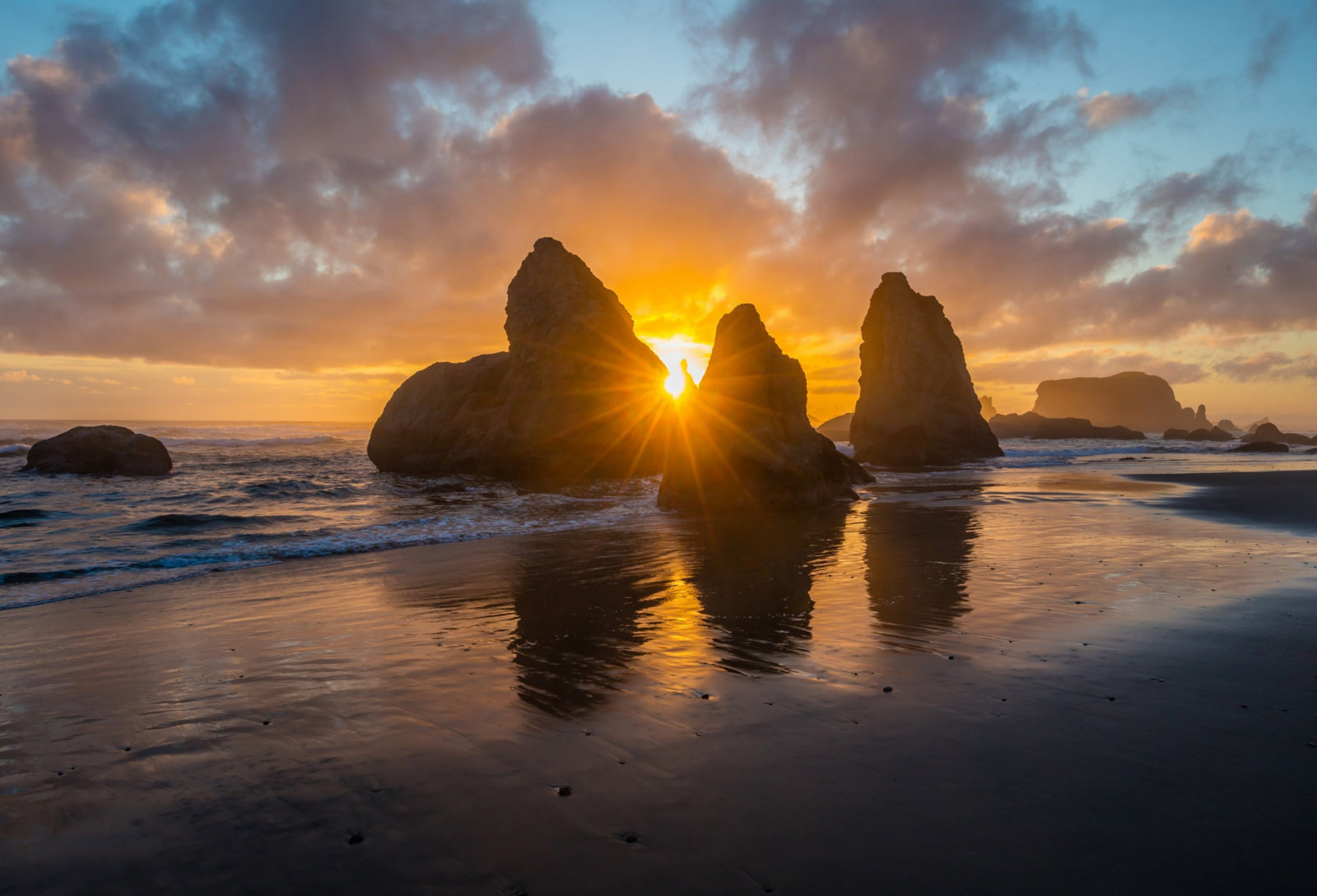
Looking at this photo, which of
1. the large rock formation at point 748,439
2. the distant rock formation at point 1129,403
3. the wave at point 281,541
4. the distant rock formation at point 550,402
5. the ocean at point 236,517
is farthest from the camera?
the distant rock formation at point 1129,403

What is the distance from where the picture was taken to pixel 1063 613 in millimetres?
7754

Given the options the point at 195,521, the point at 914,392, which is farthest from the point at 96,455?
the point at 914,392

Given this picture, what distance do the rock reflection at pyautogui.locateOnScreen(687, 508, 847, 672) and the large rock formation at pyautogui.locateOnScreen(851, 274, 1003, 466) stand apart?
41.2m

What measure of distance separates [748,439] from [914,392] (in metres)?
44.0

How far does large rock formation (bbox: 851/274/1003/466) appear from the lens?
187 ft

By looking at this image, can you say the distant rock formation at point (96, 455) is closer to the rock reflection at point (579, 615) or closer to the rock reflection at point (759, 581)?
the rock reflection at point (579, 615)

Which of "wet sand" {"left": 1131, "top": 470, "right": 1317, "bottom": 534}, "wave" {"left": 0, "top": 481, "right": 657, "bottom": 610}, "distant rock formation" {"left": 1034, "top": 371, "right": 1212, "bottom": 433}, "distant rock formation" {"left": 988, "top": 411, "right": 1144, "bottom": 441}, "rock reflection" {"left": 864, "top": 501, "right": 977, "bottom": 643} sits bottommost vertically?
"wave" {"left": 0, "top": 481, "right": 657, "bottom": 610}

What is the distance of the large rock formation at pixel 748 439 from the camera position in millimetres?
20547

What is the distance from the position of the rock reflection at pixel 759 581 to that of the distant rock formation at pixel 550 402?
1766 cm

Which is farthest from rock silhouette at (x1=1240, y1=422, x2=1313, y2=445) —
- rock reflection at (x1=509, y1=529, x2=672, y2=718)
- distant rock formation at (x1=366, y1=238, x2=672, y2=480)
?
rock reflection at (x1=509, y1=529, x2=672, y2=718)

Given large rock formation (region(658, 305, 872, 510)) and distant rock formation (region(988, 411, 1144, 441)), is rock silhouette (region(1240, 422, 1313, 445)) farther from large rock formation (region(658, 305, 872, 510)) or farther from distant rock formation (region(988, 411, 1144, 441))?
large rock formation (region(658, 305, 872, 510))

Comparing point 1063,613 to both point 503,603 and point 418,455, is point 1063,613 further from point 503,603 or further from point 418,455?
point 418,455

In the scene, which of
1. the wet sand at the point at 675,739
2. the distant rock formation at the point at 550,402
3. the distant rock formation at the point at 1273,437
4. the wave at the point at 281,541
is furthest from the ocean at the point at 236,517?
Result: the distant rock formation at the point at 1273,437

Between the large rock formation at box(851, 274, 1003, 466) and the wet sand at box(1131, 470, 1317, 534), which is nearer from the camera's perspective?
the wet sand at box(1131, 470, 1317, 534)
